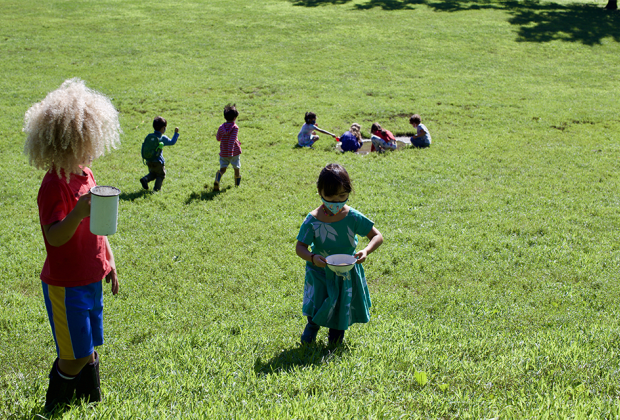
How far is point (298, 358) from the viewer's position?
12.6 feet

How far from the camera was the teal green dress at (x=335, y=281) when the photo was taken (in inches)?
148

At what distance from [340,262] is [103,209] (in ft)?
5.45

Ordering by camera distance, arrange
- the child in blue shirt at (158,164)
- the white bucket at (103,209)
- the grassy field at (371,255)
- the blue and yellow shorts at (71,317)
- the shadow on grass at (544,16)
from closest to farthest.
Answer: the white bucket at (103,209)
the blue and yellow shorts at (71,317)
the grassy field at (371,255)
the child in blue shirt at (158,164)
the shadow on grass at (544,16)

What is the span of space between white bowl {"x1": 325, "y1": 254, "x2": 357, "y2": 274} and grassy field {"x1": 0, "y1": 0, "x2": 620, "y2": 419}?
735 mm

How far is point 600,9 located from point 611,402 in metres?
35.2

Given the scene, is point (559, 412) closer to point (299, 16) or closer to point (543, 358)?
point (543, 358)

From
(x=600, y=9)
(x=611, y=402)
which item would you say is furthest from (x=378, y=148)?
(x=600, y=9)

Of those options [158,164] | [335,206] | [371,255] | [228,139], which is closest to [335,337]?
[335,206]

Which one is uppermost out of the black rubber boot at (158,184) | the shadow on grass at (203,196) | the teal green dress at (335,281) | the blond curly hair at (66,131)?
the blond curly hair at (66,131)

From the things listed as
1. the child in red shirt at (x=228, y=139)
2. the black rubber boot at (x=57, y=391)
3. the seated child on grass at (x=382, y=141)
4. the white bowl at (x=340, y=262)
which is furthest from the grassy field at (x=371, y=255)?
the white bowl at (x=340, y=262)

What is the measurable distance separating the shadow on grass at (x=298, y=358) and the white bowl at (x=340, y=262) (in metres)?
0.73

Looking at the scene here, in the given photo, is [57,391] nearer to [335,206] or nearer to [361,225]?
[335,206]

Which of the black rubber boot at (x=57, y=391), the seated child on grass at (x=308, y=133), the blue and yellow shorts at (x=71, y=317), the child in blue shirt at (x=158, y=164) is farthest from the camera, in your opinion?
the seated child on grass at (x=308, y=133)

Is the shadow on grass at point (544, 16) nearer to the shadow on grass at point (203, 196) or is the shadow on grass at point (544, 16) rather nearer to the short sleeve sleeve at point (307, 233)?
the shadow on grass at point (203, 196)
